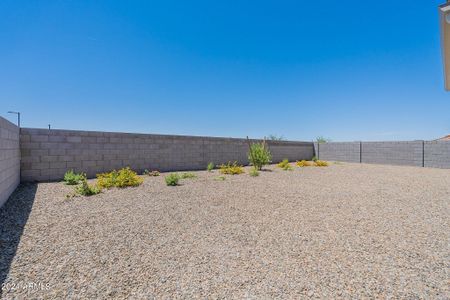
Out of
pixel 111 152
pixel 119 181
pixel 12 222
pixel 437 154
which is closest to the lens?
pixel 12 222

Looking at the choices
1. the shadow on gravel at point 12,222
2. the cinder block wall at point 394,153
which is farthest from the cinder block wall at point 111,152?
the cinder block wall at point 394,153

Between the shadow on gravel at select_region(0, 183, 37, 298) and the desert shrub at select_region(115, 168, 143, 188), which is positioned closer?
the shadow on gravel at select_region(0, 183, 37, 298)

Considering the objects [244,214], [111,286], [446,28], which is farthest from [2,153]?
[446,28]

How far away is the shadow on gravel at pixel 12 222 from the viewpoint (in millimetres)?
2084

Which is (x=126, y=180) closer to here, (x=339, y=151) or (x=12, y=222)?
(x=12, y=222)

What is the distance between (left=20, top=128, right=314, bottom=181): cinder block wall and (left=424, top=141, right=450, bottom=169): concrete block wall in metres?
10.8

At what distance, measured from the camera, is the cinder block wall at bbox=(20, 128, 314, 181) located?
623cm

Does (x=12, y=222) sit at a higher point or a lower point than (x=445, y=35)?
lower

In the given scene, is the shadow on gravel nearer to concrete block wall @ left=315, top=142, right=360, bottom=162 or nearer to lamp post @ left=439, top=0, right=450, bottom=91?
lamp post @ left=439, top=0, right=450, bottom=91

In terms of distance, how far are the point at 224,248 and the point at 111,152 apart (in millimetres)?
6799

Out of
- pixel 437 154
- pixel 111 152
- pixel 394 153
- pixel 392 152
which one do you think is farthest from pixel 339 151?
pixel 111 152

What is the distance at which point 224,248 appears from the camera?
2.40 metres

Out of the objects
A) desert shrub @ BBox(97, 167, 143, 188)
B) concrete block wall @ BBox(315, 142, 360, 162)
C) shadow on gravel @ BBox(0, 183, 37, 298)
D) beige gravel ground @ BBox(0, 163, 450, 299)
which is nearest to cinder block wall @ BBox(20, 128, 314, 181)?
shadow on gravel @ BBox(0, 183, 37, 298)

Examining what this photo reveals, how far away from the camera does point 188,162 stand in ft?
32.4
